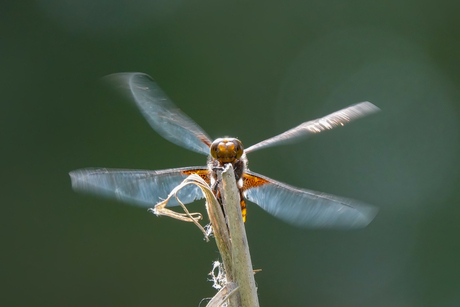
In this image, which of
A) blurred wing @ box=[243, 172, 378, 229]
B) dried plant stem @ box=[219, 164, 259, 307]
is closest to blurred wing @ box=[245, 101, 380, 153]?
blurred wing @ box=[243, 172, 378, 229]

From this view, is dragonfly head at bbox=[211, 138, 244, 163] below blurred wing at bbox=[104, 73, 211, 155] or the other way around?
below

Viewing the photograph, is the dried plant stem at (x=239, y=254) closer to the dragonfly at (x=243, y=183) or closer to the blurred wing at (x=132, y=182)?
the dragonfly at (x=243, y=183)

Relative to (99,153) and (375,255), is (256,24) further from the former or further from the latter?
(375,255)

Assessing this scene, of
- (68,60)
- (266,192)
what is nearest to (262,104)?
(68,60)

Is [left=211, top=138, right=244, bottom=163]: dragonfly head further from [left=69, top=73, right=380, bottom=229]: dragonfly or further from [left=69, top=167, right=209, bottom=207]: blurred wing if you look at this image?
[left=69, top=167, right=209, bottom=207]: blurred wing

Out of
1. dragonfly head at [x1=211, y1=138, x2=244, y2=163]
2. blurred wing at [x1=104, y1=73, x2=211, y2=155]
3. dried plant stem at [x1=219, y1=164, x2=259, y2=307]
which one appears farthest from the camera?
blurred wing at [x1=104, y1=73, x2=211, y2=155]

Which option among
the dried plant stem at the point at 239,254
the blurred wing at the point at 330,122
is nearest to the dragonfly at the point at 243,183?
the blurred wing at the point at 330,122
